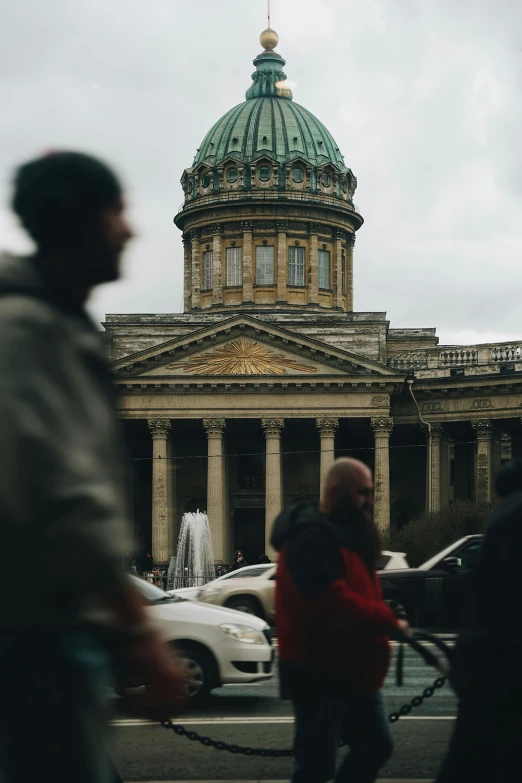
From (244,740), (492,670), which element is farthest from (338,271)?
(492,670)

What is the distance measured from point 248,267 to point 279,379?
17.5 m

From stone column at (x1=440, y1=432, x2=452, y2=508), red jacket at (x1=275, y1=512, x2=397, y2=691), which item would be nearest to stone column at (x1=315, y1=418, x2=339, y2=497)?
stone column at (x1=440, y1=432, x2=452, y2=508)

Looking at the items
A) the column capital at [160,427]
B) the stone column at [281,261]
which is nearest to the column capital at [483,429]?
the column capital at [160,427]

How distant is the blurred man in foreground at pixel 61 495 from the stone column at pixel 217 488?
58.9 metres

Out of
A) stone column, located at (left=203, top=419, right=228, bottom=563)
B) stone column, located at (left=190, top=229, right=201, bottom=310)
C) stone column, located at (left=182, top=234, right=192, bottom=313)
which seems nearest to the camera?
stone column, located at (left=203, top=419, right=228, bottom=563)

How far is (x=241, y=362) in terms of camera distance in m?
63.5

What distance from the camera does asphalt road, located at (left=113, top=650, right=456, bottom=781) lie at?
35.1 ft

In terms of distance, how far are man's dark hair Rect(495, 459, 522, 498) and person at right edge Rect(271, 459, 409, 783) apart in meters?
0.74

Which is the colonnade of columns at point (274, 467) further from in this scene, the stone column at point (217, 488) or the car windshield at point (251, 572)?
the car windshield at point (251, 572)

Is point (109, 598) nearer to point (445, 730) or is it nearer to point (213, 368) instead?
point (445, 730)

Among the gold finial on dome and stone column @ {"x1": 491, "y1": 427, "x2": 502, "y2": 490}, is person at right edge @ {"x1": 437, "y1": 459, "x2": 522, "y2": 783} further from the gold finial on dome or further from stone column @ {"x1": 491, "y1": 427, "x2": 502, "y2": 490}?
the gold finial on dome

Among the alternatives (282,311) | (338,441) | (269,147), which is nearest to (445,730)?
(338,441)

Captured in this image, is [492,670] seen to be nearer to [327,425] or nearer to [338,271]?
[327,425]

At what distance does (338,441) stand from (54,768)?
67.2 metres
